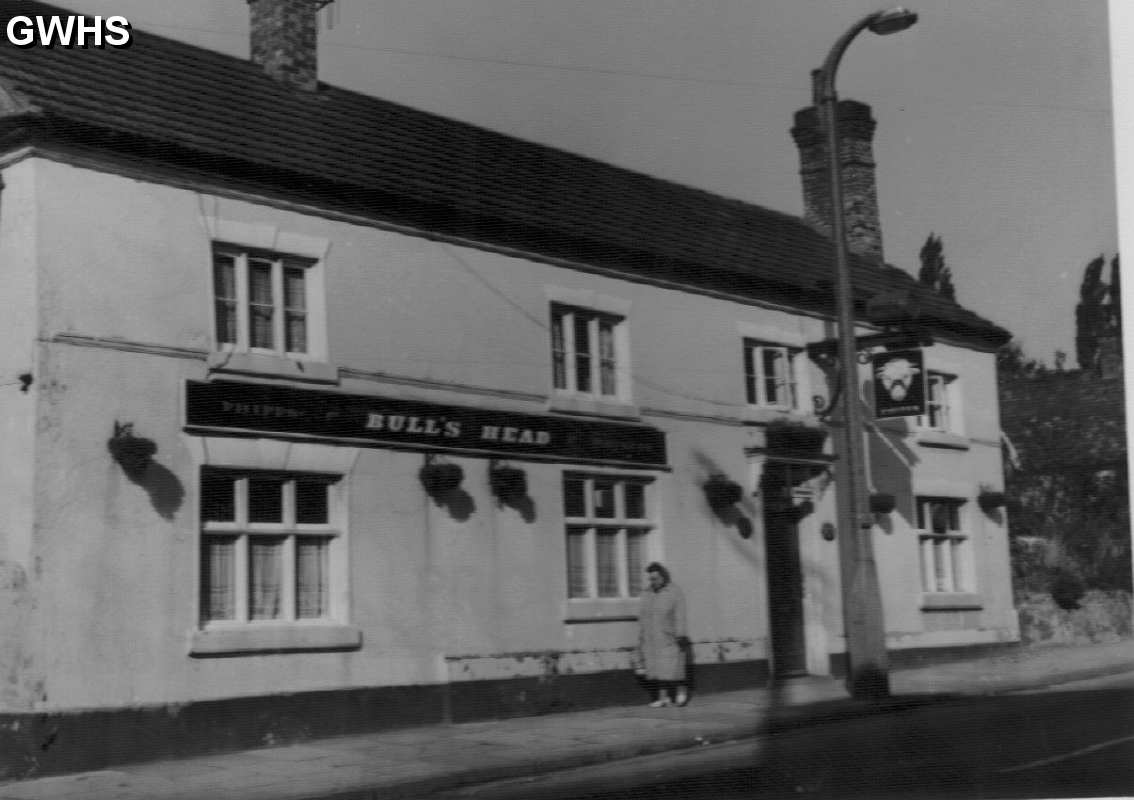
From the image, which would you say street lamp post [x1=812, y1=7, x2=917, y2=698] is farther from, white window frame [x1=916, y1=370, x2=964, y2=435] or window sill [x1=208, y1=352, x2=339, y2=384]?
window sill [x1=208, y1=352, x2=339, y2=384]

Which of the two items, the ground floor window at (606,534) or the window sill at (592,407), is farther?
the ground floor window at (606,534)

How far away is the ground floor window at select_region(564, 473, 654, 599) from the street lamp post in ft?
7.32

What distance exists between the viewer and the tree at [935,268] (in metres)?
15.5

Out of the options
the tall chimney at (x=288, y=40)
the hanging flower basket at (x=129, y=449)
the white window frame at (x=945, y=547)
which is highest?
the tall chimney at (x=288, y=40)

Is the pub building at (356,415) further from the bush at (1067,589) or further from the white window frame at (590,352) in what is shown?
the bush at (1067,589)

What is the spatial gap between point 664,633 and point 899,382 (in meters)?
4.34

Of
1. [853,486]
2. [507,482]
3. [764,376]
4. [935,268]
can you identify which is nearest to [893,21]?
[935,268]

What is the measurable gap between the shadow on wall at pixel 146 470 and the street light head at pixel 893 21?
767cm

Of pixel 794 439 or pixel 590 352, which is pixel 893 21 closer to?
pixel 590 352

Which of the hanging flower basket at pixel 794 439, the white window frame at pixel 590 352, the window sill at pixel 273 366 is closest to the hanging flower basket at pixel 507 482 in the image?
the white window frame at pixel 590 352

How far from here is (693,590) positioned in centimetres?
1622

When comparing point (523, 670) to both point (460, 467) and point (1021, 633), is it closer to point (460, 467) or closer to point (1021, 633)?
point (460, 467)

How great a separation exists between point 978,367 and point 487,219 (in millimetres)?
9130

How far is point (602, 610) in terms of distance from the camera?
15336 mm
